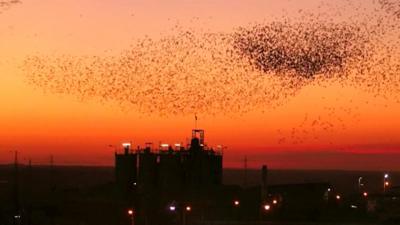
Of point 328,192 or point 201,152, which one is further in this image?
point 328,192

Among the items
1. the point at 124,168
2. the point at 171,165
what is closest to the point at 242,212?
the point at 171,165

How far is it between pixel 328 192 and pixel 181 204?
106 ft

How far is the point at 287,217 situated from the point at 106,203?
21262 millimetres

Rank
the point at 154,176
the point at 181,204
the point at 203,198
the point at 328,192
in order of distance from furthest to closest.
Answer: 1. the point at 328,192
2. the point at 154,176
3. the point at 203,198
4. the point at 181,204

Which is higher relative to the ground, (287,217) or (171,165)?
(171,165)

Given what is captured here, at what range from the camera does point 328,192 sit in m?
98.2

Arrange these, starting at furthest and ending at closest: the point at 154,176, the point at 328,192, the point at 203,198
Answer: the point at 328,192
the point at 154,176
the point at 203,198

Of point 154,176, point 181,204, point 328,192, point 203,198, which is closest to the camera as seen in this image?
point 181,204

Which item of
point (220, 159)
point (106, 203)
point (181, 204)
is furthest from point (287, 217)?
point (106, 203)

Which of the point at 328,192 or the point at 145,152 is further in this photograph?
the point at 328,192

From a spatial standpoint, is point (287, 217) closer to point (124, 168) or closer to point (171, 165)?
point (171, 165)

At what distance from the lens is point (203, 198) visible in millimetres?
78312

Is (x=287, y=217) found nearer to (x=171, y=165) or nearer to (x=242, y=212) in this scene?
(x=242, y=212)

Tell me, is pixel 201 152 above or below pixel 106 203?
above
